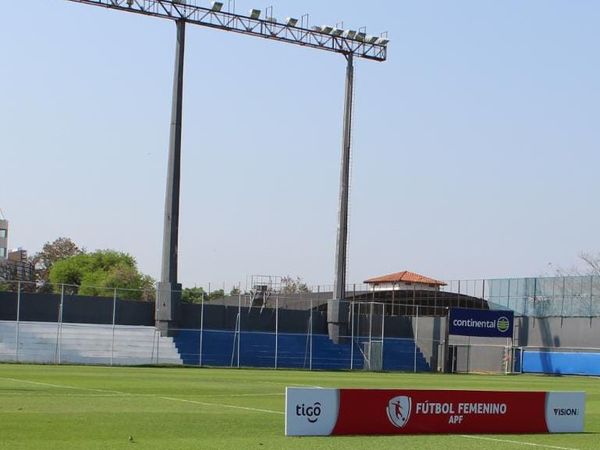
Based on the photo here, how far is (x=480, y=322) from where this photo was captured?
66438mm

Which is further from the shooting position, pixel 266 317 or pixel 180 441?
pixel 266 317

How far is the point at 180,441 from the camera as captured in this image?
47.8ft

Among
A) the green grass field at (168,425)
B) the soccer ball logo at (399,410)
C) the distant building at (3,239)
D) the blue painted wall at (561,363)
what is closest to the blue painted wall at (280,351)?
the blue painted wall at (561,363)

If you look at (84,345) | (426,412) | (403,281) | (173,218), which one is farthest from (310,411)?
(403,281)

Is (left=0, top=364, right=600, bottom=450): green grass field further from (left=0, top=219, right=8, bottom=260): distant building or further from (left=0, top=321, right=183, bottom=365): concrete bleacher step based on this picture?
(left=0, top=219, right=8, bottom=260): distant building

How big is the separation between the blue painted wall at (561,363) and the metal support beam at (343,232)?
12669mm

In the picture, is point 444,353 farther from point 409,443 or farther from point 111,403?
point 409,443

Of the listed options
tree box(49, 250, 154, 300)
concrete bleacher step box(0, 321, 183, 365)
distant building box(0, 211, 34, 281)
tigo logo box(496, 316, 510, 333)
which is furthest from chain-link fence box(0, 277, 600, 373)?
tree box(49, 250, 154, 300)

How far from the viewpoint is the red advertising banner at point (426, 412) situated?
1553cm

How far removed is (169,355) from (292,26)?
842 inches

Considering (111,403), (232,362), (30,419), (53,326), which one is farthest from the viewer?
(232,362)

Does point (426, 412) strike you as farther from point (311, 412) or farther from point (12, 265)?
point (12, 265)

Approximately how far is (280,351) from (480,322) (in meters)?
13.6

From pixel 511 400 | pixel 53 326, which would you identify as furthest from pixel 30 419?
pixel 53 326
